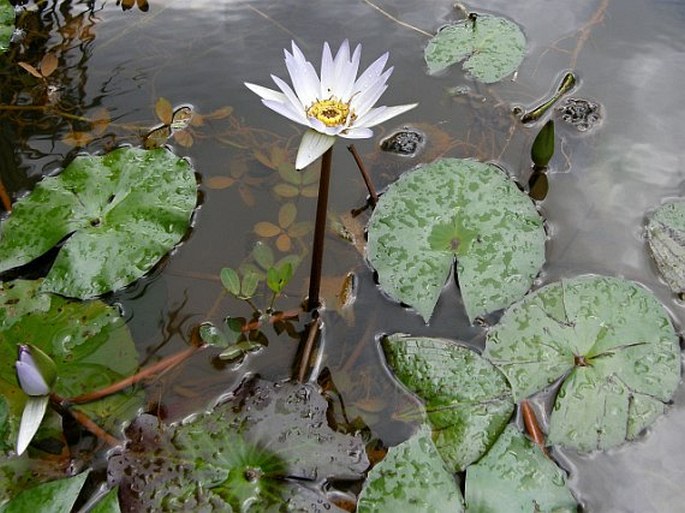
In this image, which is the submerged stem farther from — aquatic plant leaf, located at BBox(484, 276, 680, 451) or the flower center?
aquatic plant leaf, located at BBox(484, 276, 680, 451)

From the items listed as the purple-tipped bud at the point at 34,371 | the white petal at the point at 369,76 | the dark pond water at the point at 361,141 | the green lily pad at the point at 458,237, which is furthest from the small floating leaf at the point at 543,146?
the purple-tipped bud at the point at 34,371

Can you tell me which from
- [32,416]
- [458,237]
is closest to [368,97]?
[458,237]

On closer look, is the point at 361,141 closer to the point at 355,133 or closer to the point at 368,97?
the point at 368,97

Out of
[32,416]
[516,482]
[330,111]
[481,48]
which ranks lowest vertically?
[516,482]

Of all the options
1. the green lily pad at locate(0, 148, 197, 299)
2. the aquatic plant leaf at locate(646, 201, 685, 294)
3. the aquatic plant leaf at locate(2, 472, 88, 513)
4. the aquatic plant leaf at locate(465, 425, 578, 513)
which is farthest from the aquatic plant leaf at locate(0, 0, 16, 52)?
the aquatic plant leaf at locate(646, 201, 685, 294)

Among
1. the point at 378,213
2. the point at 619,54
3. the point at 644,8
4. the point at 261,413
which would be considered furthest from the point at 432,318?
the point at 644,8

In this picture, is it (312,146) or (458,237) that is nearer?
(312,146)
